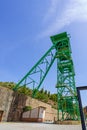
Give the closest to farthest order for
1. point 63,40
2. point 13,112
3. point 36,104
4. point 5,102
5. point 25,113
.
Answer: point 5,102 → point 13,112 → point 25,113 → point 63,40 → point 36,104

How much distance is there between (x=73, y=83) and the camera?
1983 centimetres

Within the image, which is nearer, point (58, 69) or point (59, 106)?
point (59, 106)

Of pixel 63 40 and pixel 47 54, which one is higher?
pixel 63 40

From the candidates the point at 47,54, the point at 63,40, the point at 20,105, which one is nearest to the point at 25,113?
the point at 20,105

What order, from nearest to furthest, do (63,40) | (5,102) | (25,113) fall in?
(5,102), (25,113), (63,40)

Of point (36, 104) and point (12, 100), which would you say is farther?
point (36, 104)

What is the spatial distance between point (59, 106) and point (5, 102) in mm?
7319

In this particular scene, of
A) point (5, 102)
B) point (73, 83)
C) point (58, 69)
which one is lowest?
point (5, 102)

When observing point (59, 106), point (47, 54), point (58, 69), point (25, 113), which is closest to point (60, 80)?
point (58, 69)

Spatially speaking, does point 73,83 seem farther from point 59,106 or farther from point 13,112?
point 13,112

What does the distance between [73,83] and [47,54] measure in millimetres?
6962

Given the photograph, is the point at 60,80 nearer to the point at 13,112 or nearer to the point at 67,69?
the point at 67,69

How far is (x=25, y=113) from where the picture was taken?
20.6 metres

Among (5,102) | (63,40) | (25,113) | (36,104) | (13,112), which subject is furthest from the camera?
(36,104)
